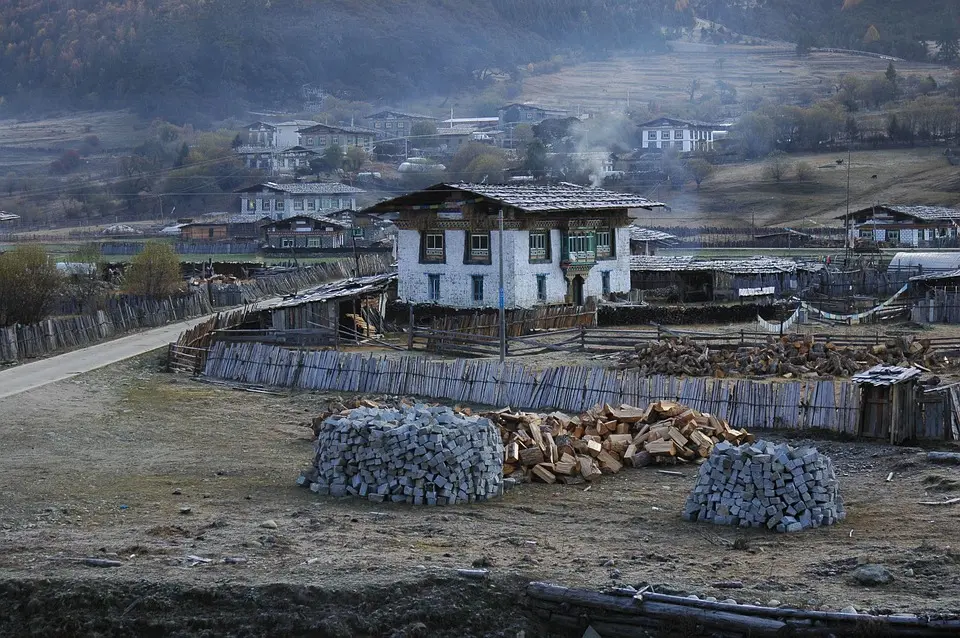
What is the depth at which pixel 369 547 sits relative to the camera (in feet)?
57.8

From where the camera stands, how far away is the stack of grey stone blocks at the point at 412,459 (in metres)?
20.6

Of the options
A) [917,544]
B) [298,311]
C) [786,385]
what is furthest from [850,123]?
[917,544]

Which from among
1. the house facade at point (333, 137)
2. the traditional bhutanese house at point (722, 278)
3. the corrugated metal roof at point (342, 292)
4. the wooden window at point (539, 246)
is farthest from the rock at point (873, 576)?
the house facade at point (333, 137)

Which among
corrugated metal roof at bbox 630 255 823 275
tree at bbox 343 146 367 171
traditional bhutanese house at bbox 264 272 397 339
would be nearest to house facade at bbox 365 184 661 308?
traditional bhutanese house at bbox 264 272 397 339

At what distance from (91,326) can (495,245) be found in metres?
13.9

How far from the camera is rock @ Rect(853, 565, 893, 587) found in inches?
609

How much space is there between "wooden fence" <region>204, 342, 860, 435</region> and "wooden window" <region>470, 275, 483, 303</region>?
13069 mm

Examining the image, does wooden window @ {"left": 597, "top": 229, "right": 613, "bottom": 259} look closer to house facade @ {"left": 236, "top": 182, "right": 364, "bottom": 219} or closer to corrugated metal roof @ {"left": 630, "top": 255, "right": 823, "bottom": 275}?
corrugated metal roof @ {"left": 630, "top": 255, "right": 823, "bottom": 275}

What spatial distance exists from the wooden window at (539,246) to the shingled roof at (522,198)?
1.00 meters

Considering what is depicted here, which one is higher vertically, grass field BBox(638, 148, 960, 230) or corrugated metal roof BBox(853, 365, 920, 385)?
grass field BBox(638, 148, 960, 230)

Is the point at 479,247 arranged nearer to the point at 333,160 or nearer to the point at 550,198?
the point at 550,198

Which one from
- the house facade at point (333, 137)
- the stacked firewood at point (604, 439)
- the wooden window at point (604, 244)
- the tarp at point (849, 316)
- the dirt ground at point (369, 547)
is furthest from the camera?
the house facade at point (333, 137)

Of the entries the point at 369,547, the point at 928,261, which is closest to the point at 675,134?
the point at 928,261

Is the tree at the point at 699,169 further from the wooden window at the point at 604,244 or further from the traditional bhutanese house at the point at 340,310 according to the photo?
the traditional bhutanese house at the point at 340,310
